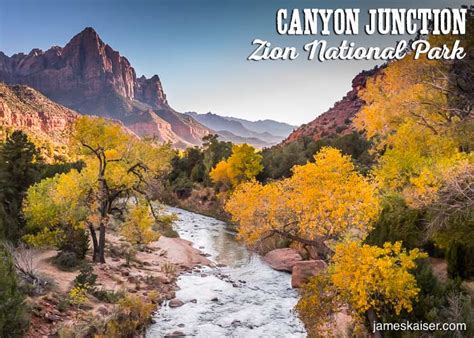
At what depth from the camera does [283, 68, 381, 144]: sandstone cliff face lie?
99700mm

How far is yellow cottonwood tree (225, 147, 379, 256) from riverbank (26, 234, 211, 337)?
673 centimetres

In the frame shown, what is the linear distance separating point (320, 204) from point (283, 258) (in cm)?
1388

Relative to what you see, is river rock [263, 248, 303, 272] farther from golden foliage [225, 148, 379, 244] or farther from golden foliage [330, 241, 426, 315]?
golden foliage [330, 241, 426, 315]

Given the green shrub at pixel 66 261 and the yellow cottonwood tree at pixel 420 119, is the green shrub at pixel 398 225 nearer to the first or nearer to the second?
the yellow cottonwood tree at pixel 420 119

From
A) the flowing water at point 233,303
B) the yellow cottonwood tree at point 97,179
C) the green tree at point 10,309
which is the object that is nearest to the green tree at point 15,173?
the yellow cottonwood tree at point 97,179

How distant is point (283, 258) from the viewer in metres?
29.0

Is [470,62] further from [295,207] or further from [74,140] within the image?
[74,140]

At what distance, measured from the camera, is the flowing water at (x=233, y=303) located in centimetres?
1686

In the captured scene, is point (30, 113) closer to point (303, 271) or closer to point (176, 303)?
point (176, 303)

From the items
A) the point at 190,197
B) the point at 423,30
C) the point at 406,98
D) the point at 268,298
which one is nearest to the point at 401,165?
the point at 406,98

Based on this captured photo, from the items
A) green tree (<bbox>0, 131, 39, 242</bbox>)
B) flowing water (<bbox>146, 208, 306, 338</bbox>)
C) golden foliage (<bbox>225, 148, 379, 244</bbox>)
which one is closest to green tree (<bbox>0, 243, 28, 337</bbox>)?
flowing water (<bbox>146, 208, 306, 338</bbox>)

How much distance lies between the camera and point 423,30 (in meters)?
14.0

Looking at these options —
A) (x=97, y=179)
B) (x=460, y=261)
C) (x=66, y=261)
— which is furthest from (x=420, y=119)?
(x=66, y=261)

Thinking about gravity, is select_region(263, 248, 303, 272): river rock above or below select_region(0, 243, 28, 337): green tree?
below
